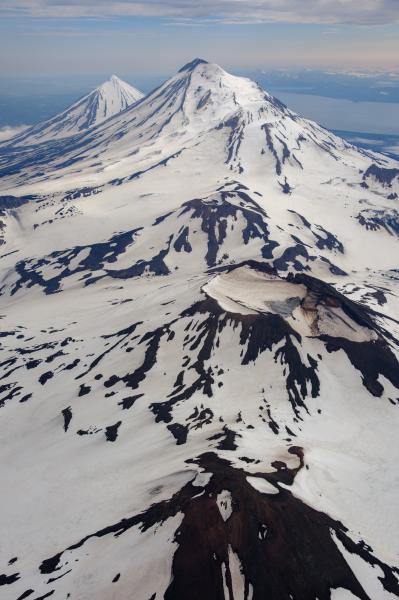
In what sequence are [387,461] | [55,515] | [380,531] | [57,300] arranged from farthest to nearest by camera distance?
[57,300] < [387,461] < [55,515] < [380,531]

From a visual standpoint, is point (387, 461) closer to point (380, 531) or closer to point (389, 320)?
point (380, 531)

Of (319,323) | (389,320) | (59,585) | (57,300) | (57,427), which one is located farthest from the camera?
(57,300)

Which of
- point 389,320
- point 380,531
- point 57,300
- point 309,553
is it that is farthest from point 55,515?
point 57,300

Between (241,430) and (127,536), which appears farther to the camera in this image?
(241,430)

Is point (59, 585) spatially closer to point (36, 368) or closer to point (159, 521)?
point (159, 521)

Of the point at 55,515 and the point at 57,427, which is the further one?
the point at 57,427

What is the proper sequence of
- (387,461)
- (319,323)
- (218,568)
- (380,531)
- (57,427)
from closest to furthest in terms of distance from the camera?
(218,568) < (380,531) < (387,461) < (57,427) < (319,323)

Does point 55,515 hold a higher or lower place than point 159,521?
lower

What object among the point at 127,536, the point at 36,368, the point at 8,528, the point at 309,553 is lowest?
the point at 36,368

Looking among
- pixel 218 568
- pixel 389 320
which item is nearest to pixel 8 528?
pixel 218 568
